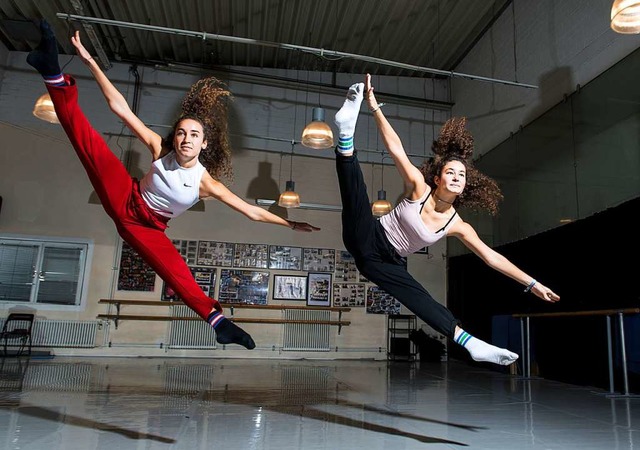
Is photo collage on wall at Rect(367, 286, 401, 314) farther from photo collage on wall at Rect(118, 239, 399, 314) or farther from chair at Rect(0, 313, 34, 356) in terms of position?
chair at Rect(0, 313, 34, 356)

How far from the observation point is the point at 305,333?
991 centimetres

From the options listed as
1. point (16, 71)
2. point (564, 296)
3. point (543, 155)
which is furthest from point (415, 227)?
point (16, 71)

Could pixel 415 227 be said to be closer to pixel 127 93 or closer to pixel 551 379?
pixel 551 379

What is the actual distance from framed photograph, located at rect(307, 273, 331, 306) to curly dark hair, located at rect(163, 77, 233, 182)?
676 centimetres

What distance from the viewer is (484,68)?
9.62m

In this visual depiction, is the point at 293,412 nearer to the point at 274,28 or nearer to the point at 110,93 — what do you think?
the point at 110,93

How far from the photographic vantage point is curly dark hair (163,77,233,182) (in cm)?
311

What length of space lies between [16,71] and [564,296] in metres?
10.7

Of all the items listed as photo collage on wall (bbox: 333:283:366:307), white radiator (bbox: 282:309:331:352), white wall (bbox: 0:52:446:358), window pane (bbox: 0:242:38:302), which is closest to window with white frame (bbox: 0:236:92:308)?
window pane (bbox: 0:242:38:302)

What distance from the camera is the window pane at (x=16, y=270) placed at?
887cm

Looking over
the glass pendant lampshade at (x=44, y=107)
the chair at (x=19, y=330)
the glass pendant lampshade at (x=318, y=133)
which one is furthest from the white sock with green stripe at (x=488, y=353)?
the chair at (x=19, y=330)

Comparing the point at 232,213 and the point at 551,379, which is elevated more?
the point at 232,213

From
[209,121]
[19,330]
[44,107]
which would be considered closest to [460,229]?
[209,121]

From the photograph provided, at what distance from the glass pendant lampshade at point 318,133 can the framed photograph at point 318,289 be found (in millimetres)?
4850
